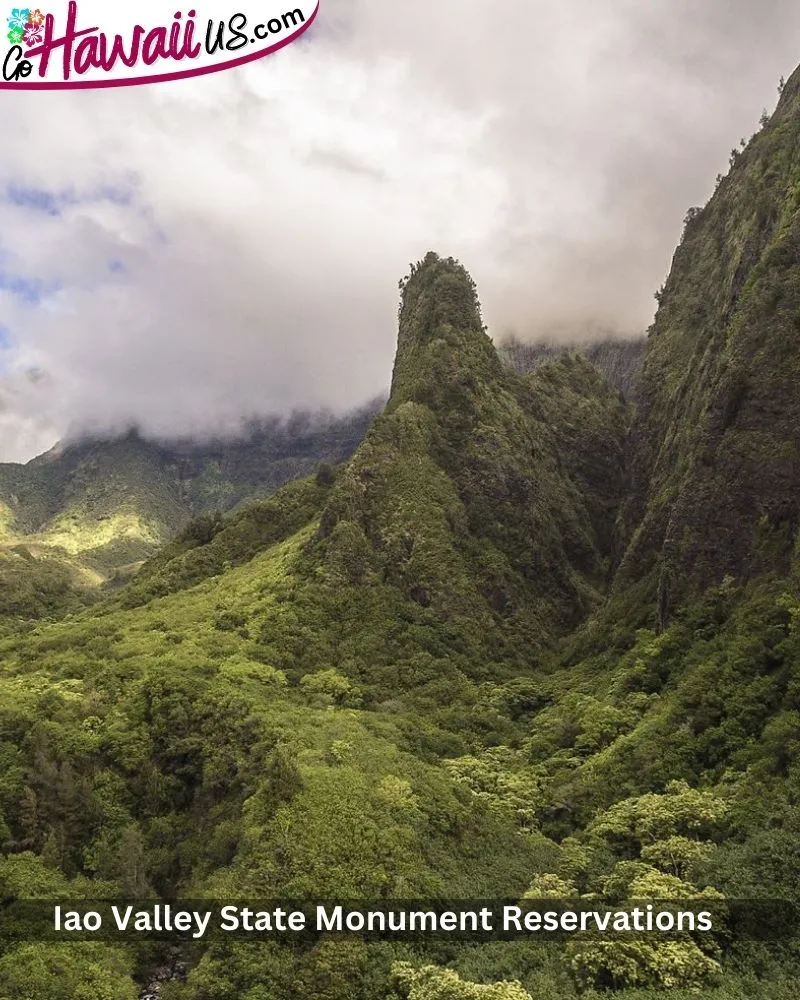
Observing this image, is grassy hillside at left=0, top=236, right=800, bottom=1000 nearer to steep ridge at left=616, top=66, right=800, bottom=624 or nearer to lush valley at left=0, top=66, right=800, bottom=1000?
lush valley at left=0, top=66, right=800, bottom=1000

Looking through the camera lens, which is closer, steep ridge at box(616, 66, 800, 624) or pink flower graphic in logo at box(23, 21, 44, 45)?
pink flower graphic in logo at box(23, 21, 44, 45)

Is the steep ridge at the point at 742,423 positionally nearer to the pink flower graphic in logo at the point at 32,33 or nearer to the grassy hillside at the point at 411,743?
the grassy hillside at the point at 411,743

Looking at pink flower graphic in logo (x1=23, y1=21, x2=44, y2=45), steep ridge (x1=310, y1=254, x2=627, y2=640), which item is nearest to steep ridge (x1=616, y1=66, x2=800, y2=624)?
steep ridge (x1=310, y1=254, x2=627, y2=640)

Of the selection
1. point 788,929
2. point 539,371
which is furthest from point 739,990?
point 539,371

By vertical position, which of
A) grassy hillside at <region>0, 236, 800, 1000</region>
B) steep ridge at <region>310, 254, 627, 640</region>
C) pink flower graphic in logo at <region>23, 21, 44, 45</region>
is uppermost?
pink flower graphic in logo at <region>23, 21, 44, 45</region>

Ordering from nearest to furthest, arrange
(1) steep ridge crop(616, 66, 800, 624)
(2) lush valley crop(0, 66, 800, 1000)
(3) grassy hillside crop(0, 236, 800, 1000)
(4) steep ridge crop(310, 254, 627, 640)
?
(3) grassy hillside crop(0, 236, 800, 1000) < (2) lush valley crop(0, 66, 800, 1000) < (1) steep ridge crop(616, 66, 800, 624) < (4) steep ridge crop(310, 254, 627, 640)

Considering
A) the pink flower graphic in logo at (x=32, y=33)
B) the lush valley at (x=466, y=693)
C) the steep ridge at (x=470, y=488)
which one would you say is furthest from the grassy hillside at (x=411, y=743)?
the pink flower graphic in logo at (x=32, y=33)
